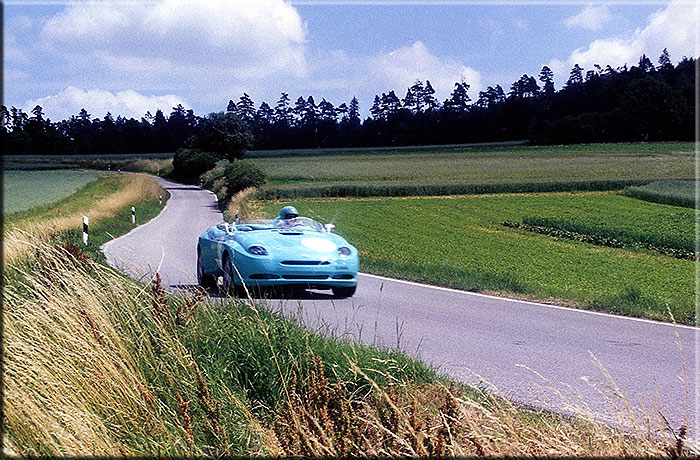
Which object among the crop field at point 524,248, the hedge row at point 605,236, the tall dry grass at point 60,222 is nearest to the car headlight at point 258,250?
the tall dry grass at point 60,222

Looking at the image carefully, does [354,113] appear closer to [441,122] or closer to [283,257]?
[441,122]

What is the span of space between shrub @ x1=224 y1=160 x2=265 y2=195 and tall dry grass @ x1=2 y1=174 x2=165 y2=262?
5371 millimetres

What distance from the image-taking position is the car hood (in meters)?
11.9

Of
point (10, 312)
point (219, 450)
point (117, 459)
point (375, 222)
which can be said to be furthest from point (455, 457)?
point (375, 222)

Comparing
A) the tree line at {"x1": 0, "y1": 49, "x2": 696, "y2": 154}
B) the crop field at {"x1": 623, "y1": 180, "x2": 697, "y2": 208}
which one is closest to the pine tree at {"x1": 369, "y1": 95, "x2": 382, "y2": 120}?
the tree line at {"x1": 0, "y1": 49, "x2": 696, "y2": 154}

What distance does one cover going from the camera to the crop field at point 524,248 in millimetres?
14445

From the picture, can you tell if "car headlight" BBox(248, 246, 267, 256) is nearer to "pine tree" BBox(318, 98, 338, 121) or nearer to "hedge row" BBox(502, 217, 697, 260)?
"hedge row" BBox(502, 217, 697, 260)

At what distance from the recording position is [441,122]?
12062 cm

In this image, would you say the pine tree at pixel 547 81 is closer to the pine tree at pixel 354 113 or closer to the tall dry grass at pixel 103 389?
the pine tree at pixel 354 113

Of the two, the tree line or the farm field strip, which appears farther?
the tree line

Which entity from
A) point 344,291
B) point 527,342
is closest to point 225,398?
point 527,342

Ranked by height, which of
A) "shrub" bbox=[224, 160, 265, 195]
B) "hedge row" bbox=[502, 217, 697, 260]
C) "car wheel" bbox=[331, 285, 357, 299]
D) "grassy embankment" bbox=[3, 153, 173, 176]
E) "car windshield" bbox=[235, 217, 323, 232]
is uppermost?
"car windshield" bbox=[235, 217, 323, 232]

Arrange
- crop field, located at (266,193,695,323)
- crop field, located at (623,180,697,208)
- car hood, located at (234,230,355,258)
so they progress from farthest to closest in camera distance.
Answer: crop field, located at (623,180,697,208)
crop field, located at (266,193,695,323)
car hood, located at (234,230,355,258)

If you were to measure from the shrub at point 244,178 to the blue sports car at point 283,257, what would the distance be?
35.6 meters
